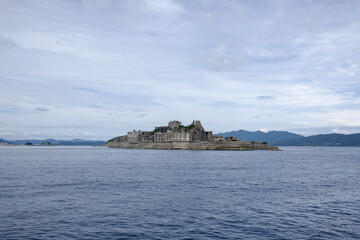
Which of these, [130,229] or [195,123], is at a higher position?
[195,123]

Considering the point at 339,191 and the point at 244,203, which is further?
the point at 339,191

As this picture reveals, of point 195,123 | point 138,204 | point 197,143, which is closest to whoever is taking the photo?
point 138,204

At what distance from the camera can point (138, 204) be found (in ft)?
97.9

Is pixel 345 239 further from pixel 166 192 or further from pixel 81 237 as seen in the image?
pixel 166 192

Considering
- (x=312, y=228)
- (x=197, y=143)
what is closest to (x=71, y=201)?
(x=312, y=228)

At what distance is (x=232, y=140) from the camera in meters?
177

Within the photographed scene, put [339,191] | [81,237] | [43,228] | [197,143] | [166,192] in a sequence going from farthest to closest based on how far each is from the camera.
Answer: [197,143]
[339,191]
[166,192]
[43,228]
[81,237]

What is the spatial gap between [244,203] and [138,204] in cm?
1055

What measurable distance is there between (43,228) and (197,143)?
5975 inches

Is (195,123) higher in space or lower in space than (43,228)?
higher

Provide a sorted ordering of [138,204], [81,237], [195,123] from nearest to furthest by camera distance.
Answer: [81,237] → [138,204] → [195,123]

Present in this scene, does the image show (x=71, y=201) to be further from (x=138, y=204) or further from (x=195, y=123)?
(x=195, y=123)

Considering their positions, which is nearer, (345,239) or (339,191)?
(345,239)

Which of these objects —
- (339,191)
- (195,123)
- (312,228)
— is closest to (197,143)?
(195,123)
